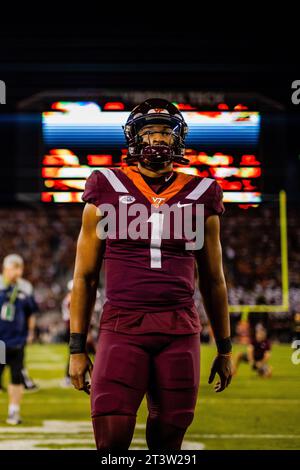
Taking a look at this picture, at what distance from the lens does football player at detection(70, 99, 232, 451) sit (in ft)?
7.11

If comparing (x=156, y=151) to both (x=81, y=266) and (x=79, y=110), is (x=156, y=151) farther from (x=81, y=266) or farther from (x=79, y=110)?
(x=79, y=110)

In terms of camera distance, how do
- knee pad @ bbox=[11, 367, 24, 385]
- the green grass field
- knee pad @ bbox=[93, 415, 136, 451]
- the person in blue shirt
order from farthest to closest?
the person in blue shirt, knee pad @ bbox=[11, 367, 24, 385], the green grass field, knee pad @ bbox=[93, 415, 136, 451]

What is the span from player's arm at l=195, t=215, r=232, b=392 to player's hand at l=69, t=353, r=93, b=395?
0.43 meters

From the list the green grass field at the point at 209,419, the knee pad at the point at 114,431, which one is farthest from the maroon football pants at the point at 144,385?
the green grass field at the point at 209,419

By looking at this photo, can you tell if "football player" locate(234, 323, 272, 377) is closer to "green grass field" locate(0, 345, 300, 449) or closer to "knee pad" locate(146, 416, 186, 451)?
"green grass field" locate(0, 345, 300, 449)

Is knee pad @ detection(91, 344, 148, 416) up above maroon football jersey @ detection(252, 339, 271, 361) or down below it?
above

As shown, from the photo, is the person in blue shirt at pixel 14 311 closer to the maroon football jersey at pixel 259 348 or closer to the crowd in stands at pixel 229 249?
Result: the crowd in stands at pixel 229 249

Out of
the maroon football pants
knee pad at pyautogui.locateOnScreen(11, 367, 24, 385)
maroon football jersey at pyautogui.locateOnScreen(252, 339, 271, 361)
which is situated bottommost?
maroon football jersey at pyautogui.locateOnScreen(252, 339, 271, 361)

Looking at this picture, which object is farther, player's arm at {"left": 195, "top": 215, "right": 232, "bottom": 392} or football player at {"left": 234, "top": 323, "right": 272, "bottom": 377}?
football player at {"left": 234, "top": 323, "right": 272, "bottom": 377}

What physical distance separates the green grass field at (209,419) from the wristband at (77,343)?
1.89 metres

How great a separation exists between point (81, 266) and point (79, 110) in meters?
2.93

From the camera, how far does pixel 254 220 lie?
1035 centimetres

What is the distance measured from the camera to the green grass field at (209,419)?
168 inches

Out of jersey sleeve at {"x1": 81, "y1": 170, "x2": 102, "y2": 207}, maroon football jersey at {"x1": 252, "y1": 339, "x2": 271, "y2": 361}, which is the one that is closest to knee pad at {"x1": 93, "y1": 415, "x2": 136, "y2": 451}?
jersey sleeve at {"x1": 81, "y1": 170, "x2": 102, "y2": 207}
